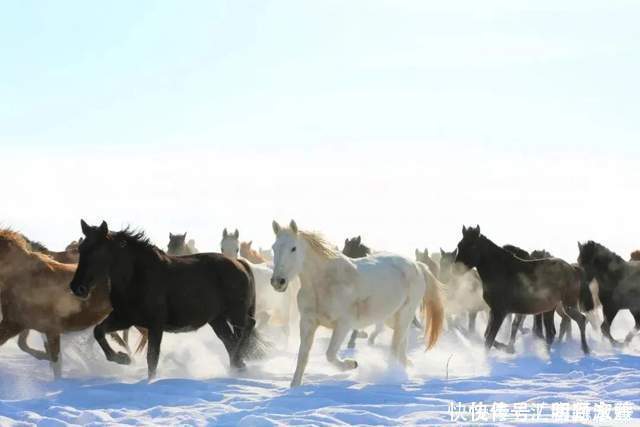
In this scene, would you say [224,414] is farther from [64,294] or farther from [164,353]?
[164,353]

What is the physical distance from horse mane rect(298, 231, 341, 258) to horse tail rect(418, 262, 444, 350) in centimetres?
279

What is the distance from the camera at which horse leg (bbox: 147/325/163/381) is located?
11.5m

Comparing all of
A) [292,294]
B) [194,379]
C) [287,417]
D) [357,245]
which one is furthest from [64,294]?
[357,245]

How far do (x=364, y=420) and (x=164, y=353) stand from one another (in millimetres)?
5419

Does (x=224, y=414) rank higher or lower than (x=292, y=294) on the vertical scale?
lower

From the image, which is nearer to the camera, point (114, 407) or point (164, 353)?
point (114, 407)

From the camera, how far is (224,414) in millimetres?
9547

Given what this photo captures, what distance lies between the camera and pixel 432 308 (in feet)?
47.3

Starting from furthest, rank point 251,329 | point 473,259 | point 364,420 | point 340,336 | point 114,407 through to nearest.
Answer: point 473,259, point 251,329, point 340,336, point 114,407, point 364,420

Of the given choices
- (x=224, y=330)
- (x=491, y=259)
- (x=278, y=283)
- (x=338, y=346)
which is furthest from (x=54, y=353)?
(x=491, y=259)

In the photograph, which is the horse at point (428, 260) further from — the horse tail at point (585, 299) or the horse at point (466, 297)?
the horse tail at point (585, 299)

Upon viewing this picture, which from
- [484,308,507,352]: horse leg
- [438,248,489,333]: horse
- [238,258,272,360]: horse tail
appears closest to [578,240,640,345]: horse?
[438,248,489,333]: horse

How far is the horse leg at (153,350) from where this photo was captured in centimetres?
1149

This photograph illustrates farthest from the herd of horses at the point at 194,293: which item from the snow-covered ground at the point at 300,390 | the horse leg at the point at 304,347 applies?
the snow-covered ground at the point at 300,390
